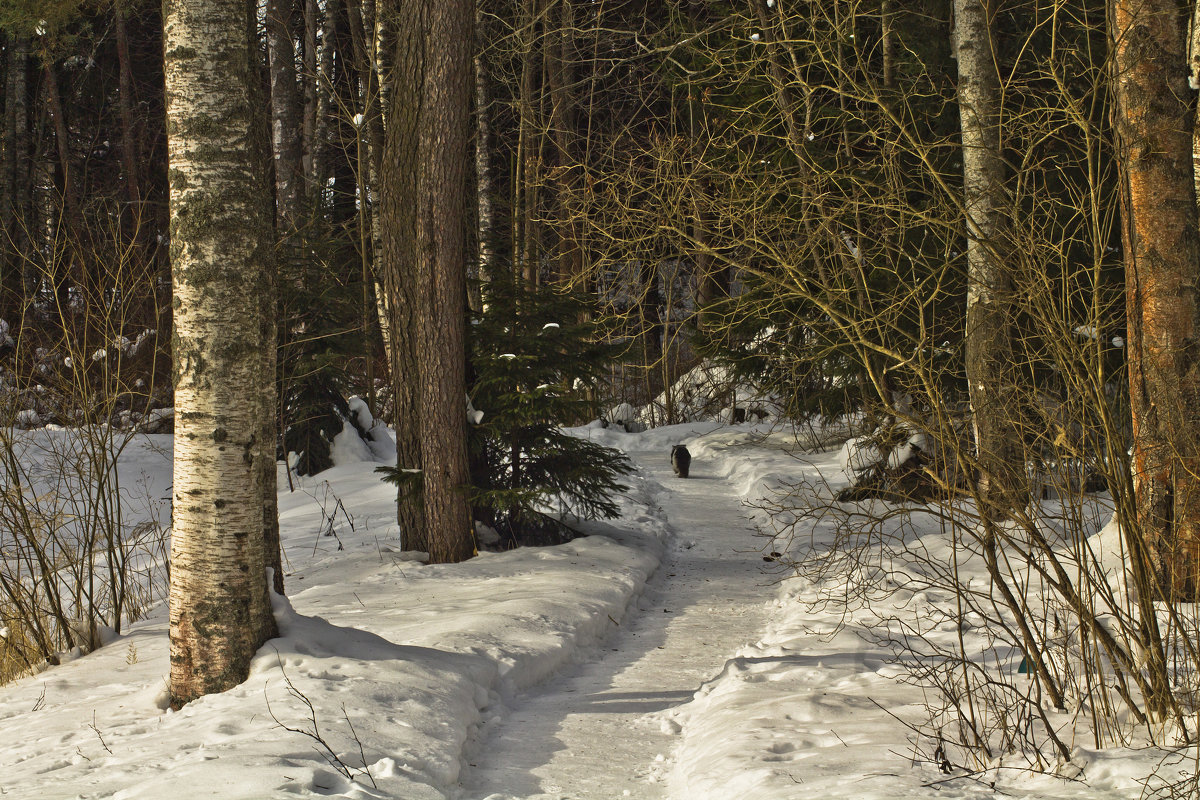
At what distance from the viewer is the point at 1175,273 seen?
5.38 metres

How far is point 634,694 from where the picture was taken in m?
5.55

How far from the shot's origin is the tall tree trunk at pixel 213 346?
4.70 m

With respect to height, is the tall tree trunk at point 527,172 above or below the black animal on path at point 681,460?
above

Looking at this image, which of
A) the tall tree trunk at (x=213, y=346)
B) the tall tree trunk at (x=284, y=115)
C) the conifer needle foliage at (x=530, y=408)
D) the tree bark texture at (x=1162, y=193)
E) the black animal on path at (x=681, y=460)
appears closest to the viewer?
the tall tree trunk at (x=213, y=346)

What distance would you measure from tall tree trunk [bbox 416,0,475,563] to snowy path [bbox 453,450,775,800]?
6.73 ft

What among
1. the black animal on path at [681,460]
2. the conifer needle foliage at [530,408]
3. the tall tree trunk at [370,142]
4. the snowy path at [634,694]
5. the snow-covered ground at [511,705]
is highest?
the tall tree trunk at [370,142]

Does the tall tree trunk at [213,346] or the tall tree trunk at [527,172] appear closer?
the tall tree trunk at [213,346]

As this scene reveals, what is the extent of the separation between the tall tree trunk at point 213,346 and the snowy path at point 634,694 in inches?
60.9

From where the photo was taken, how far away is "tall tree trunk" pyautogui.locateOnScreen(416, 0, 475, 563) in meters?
8.04

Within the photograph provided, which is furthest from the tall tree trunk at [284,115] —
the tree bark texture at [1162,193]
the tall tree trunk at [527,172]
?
the tree bark texture at [1162,193]

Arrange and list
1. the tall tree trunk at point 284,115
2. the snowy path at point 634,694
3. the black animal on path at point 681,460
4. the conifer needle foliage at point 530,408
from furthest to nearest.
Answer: the tall tree trunk at point 284,115 → the black animal on path at point 681,460 → the conifer needle foliage at point 530,408 → the snowy path at point 634,694

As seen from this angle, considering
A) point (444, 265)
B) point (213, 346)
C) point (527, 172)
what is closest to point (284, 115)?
point (527, 172)

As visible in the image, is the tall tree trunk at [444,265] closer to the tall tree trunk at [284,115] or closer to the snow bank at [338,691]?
the snow bank at [338,691]

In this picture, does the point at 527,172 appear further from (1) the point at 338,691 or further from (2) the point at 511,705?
(1) the point at 338,691
